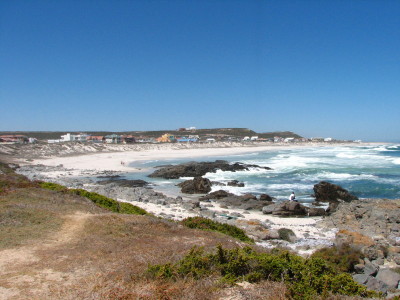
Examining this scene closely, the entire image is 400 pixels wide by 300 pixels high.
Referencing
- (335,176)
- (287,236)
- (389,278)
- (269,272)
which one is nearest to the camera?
(269,272)

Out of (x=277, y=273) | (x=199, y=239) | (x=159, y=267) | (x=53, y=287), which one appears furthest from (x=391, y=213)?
(x=53, y=287)

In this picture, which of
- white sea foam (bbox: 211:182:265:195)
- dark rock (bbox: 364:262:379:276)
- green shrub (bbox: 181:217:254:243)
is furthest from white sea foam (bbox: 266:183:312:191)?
dark rock (bbox: 364:262:379:276)

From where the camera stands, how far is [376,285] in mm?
7398

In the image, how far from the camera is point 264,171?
37.7 m

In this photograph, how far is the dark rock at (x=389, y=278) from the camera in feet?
25.2

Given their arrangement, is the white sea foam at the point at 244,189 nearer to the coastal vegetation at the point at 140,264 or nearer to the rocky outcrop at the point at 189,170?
the rocky outcrop at the point at 189,170

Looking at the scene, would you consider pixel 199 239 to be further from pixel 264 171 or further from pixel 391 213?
pixel 264 171

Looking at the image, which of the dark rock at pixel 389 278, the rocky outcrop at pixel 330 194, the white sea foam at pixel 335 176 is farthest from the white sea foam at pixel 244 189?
the dark rock at pixel 389 278

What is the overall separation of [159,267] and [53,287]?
191 cm

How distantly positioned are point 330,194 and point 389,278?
48.2 feet

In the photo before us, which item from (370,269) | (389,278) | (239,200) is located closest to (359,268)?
(370,269)

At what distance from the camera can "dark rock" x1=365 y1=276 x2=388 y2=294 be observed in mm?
7203

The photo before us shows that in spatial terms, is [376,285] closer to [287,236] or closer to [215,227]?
[287,236]

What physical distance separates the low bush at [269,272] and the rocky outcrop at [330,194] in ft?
55.9
